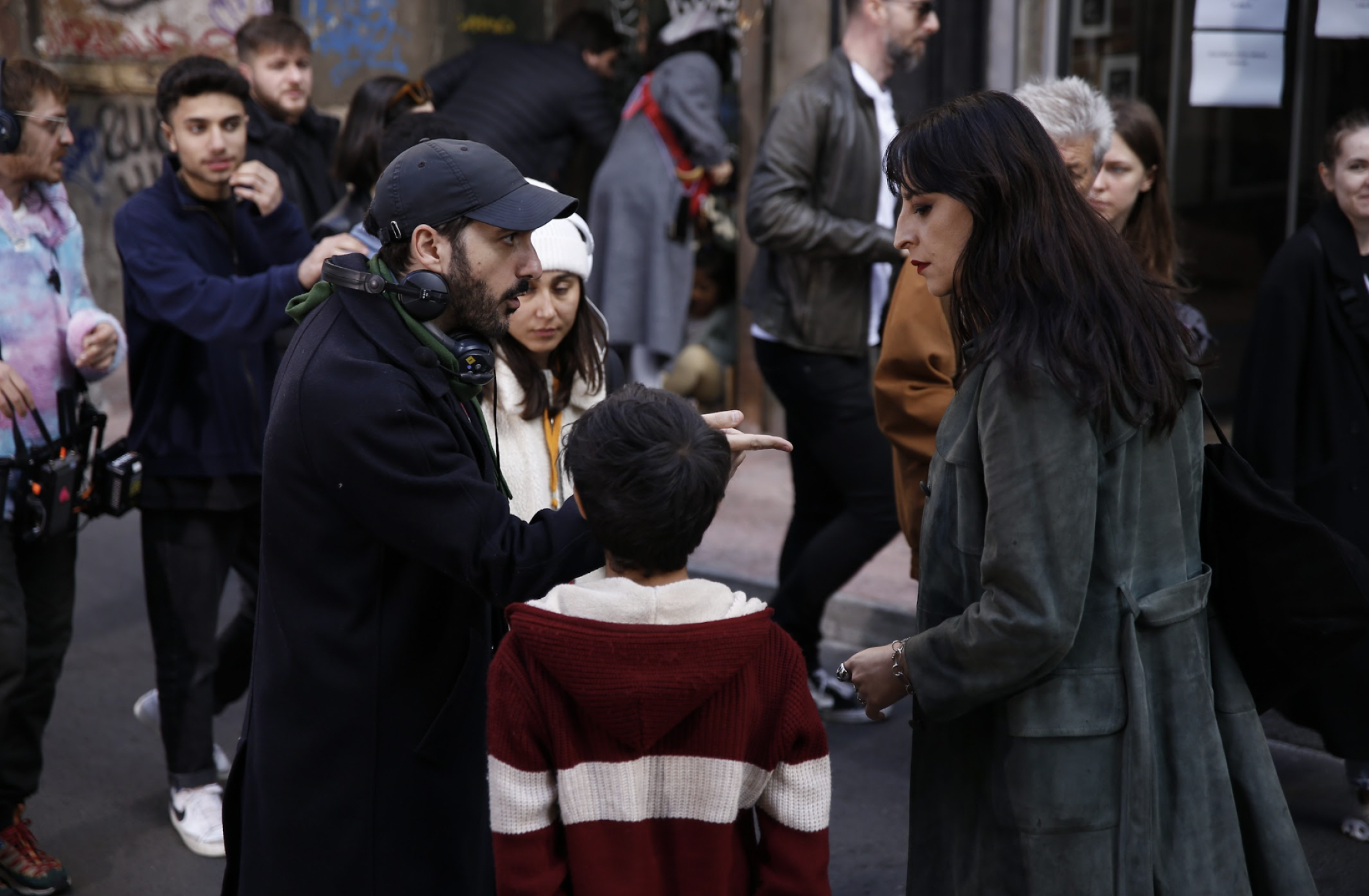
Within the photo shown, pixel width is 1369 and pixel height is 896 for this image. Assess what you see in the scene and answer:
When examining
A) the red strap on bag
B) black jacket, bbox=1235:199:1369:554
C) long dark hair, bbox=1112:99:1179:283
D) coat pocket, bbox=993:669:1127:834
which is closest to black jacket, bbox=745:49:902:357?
long dark hair, bbox=1112:99:1179:283

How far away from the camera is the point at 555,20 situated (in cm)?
896

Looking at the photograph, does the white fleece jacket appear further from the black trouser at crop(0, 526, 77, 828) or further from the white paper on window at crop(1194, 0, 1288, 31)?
the white paper on window at crop(1194, 0, 1288, 31)

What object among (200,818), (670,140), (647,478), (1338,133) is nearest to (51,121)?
(200,818)

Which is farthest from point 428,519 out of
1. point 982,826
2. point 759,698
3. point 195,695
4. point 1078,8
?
point 1078,8

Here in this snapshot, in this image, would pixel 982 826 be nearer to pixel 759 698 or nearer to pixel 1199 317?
pixel 759 698

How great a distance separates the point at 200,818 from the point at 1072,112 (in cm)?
301

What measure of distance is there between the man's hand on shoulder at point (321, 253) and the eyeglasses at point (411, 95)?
0.86 meters

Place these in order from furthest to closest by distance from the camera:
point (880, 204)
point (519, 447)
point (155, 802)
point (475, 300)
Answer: point (880, 204), point (155, 802), point (519, 447), point (475, 300)

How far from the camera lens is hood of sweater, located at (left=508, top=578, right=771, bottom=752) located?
2.10 m

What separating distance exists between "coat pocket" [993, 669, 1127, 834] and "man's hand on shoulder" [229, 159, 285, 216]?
2758mm

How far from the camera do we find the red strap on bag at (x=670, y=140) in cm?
744

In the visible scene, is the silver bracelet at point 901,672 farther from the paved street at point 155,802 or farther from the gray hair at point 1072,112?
the gray hair at point 1072,112

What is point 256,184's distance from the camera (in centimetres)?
418

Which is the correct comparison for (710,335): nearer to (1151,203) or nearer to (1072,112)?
(1151,203)
